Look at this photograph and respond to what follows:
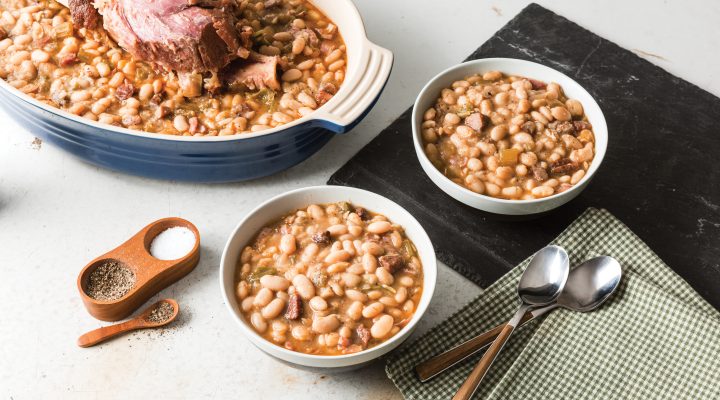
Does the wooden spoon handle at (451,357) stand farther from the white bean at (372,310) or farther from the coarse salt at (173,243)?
the coarse salt at (173,243)

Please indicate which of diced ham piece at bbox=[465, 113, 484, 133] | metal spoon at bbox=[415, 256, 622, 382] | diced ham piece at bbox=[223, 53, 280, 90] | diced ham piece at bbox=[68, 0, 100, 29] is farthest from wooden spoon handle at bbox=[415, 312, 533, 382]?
diced ham piece at bbox=[68, 0, 100, 29]

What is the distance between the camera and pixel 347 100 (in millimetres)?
3271

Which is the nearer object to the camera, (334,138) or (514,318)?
(514,318)

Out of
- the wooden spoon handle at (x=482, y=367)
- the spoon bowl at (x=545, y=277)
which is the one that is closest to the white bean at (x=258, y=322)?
the wooden spoon handle at (x=482, y=367)

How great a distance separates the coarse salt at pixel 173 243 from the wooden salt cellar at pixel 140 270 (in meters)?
0.02

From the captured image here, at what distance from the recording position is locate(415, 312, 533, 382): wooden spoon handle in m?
2.84

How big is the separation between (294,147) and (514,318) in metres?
1.12

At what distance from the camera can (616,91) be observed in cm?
385

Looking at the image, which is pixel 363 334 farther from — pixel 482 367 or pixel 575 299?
pixel 575 299

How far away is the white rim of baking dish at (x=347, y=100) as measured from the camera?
3.13 meters

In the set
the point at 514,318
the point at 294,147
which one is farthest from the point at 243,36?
the point at 514,318

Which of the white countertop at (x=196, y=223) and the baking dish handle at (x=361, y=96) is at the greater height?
the baking dish handle at (x=361, y=96)

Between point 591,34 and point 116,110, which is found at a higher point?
point 116,110

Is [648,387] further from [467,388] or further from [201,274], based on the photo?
[201,274]
